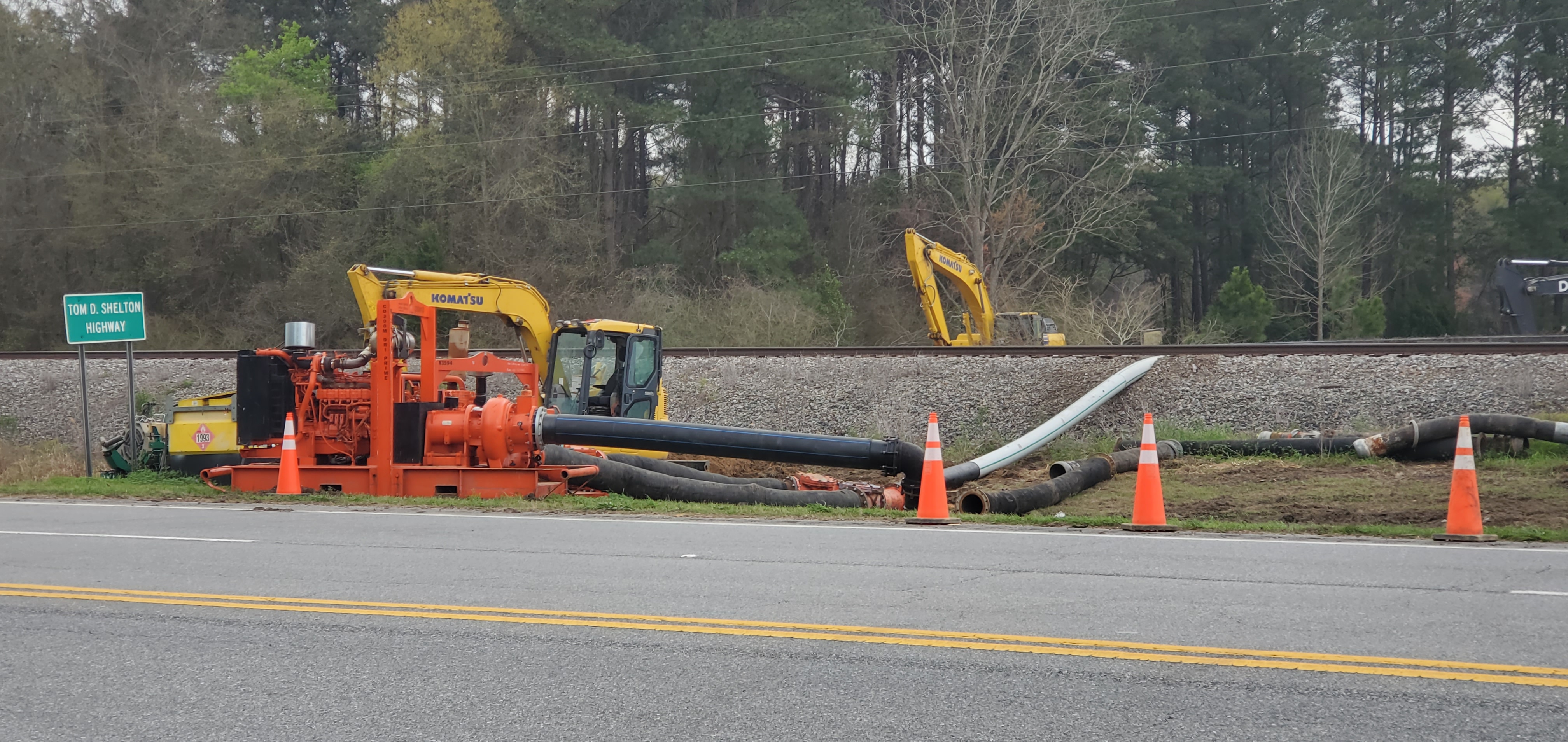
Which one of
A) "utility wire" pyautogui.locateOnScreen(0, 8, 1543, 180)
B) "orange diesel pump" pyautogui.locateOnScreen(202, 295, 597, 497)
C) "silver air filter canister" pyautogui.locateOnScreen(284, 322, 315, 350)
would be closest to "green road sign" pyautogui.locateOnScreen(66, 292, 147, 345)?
"silver air filter canister" pyautogui.locateOnScreen(284, 322, 315, 350)

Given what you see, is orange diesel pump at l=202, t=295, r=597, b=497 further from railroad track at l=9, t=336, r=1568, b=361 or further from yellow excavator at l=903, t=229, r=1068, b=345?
yellow excavator at l=903, t=229, r=1068, b=345

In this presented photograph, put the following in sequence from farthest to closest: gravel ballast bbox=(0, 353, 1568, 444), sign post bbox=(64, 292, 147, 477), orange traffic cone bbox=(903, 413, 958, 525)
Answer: sign post bbox=(64, 292, 147, 477)
gravel ballast bbox=(0, 353, 1568, 444)
orange traffic cone bbox=(903, 413, 958, 525)

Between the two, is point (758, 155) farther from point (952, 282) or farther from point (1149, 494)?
point (1149, 494)

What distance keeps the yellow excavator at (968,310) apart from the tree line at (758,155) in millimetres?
10028

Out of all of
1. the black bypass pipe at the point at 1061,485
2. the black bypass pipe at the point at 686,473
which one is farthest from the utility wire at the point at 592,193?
the black bypass pipe at the point at 686,473

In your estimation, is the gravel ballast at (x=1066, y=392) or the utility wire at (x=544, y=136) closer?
the gravel ballast at (x=1066, y=392)

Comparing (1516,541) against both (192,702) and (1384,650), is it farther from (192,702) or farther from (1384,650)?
(192,702)

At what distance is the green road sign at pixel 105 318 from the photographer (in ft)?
61.4

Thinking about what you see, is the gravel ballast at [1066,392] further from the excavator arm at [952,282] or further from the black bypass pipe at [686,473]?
the excavator arm at [952,282]

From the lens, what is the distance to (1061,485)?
1434 centimetres

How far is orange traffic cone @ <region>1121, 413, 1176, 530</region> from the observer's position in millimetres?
10469

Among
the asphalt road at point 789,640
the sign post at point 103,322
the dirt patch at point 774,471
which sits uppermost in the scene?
the sign post at point 103,322

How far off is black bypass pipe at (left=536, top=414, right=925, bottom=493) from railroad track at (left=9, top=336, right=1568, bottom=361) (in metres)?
3.99

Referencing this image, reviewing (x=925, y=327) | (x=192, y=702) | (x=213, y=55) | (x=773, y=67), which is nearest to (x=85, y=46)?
(x=213, y=55)
